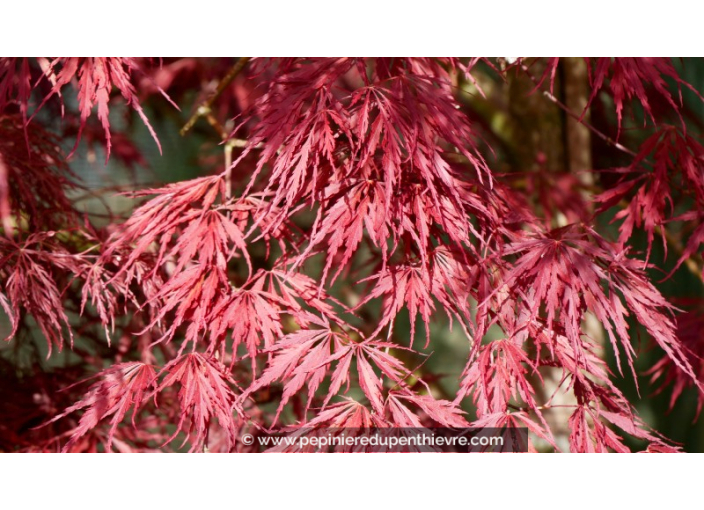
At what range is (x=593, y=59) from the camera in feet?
3.79

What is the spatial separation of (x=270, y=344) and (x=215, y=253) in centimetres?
16
